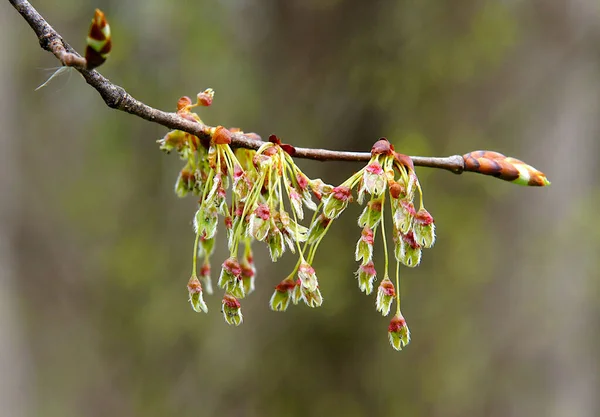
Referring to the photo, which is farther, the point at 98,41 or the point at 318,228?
the point at 318,228

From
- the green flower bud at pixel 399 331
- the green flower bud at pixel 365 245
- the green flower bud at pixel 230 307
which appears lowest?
the green flower bud at pixel 230 307

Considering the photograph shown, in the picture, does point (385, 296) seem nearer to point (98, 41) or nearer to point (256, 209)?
point (256, 209)

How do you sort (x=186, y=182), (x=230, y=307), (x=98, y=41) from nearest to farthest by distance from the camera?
(x=98, y=41) → (x=230, y=307) → (x=186, y=182)

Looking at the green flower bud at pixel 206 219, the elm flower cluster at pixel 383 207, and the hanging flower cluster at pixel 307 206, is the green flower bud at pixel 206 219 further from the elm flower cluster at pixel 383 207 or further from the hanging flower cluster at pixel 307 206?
the elm flower cluster at pixel 383 207

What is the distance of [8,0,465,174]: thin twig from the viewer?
56 centimetres

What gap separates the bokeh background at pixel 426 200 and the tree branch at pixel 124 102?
1386mm

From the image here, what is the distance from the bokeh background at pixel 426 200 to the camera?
2082mm

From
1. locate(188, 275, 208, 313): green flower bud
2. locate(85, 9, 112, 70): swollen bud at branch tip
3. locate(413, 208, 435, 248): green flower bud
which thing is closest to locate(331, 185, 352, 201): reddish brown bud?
locate(413, 208, 435, 248): green flower bud

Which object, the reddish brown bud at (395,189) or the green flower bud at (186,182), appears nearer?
the reddish brown bud at (395,189)

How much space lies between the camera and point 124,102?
618mm

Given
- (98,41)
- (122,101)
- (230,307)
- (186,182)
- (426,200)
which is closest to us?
(98,41)

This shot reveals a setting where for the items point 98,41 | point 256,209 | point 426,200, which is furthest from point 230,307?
point 426,200

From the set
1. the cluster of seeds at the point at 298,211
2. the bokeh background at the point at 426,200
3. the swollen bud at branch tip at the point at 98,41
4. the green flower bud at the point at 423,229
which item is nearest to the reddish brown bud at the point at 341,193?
the cluster of seeds at the point at 298,211

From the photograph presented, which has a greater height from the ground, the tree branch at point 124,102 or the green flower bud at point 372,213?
the tree branch at point 124,102
